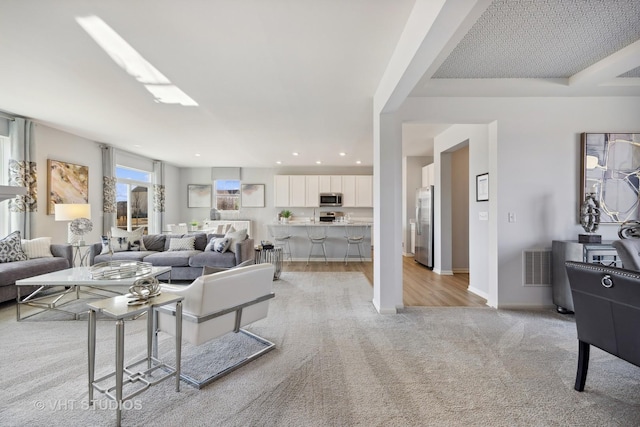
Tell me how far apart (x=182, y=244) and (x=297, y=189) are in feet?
13.2

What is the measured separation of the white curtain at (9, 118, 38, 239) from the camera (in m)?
4.44

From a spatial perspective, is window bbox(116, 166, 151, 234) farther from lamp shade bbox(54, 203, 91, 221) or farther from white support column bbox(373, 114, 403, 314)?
white support column bbox(373, 114, 403, 314)

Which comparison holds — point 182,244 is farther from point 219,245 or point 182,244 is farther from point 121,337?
→ point 121,337

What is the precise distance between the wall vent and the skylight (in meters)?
4.70

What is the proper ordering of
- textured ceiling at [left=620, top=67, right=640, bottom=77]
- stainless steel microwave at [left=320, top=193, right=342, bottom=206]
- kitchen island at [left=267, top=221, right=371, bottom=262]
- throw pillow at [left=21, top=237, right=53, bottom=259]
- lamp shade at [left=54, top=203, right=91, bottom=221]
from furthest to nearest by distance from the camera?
Result: stainless steel microwave at [left=320, top=193, right=342, bottom=206] → kitchen island at [left=267, top=221, right=371, bottom=262] → lamp shade at [left=54, top=203, right=91, bottom=221] → throw pillow at [left=21, top=237, right=53, bottom=259] → textured ceiling at [left=620, top=67, right=640, bottom=77]

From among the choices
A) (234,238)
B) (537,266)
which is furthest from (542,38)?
(234,238)

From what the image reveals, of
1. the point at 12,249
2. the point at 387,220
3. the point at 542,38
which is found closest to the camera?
the point at 542,38

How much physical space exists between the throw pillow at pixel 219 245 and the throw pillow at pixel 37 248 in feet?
7.41

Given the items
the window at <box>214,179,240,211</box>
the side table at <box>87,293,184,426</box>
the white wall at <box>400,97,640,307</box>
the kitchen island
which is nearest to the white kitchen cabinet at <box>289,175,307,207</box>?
the kitchen island

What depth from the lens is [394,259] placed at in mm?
3461

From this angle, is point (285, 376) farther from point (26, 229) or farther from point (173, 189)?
point (173, 189)

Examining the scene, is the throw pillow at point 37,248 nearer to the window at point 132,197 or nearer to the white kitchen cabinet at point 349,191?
the window at point 132,197

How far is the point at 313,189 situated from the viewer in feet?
28.5

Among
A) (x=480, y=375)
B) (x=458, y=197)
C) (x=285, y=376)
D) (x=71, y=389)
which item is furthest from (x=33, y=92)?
(x=458, y=197)
